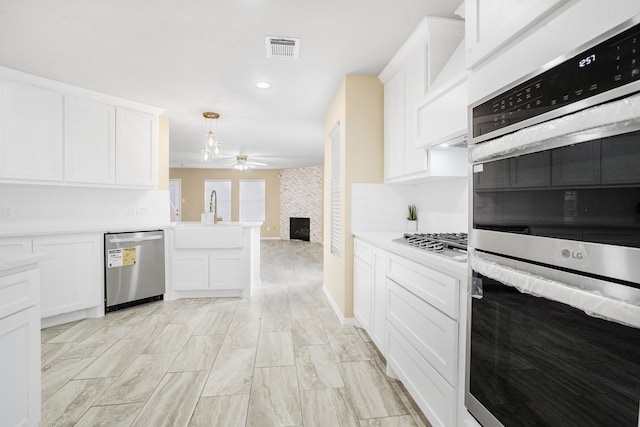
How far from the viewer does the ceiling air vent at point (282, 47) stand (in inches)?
97.7

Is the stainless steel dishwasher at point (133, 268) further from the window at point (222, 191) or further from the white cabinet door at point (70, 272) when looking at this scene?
the window at point (222, 191)

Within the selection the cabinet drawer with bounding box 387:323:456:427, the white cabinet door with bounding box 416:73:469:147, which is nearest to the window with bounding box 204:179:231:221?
the white cabinet door with bounding box 416:73:469:147

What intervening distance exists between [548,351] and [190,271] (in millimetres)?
3926

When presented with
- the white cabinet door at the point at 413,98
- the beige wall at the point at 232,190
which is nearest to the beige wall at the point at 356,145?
the white cabinet door at the point at 413,98

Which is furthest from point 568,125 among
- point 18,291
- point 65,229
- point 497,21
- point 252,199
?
point 252,199

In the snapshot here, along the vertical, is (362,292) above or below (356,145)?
below

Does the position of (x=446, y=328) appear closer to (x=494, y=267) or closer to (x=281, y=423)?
(x=494, y=267)

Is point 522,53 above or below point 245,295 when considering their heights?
above

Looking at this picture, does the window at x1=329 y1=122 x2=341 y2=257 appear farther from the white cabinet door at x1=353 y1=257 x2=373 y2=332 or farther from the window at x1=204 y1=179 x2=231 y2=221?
the window at x1=204 y1=179 x2=231 y2=221

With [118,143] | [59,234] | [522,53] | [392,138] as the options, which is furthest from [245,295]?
[522,53]

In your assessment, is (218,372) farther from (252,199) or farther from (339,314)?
(252,199)

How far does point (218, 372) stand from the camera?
7.47 ft

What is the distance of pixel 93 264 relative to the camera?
343 centimetres

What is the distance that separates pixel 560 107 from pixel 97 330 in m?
3.78
